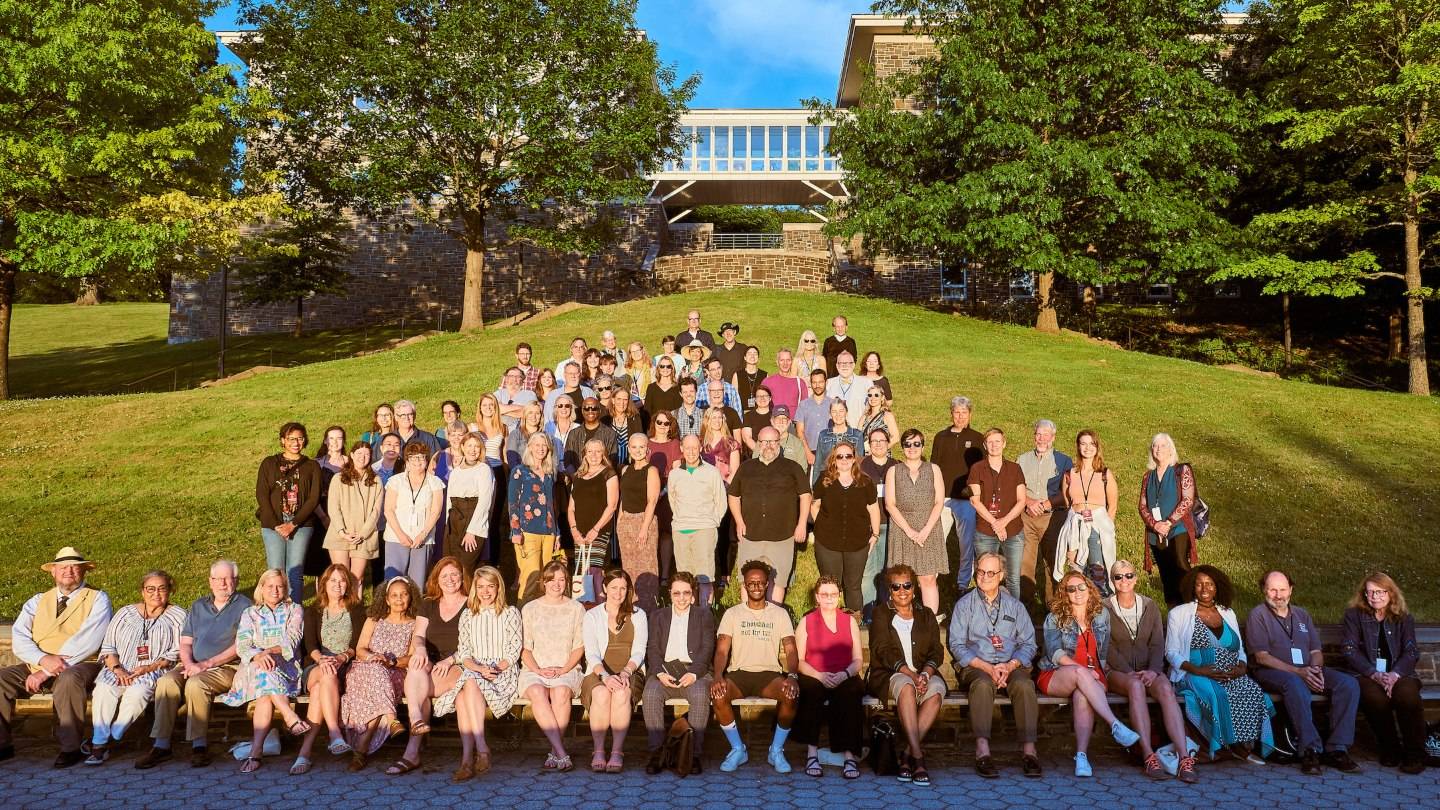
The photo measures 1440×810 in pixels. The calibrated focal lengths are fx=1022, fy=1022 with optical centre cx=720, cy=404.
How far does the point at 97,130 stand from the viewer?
20.0m

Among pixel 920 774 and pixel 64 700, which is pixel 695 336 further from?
pixel 64 700

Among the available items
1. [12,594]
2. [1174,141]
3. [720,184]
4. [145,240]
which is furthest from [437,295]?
[12,594]

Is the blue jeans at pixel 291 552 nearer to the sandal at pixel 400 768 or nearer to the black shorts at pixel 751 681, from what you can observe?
the sandal at pixel 400 768

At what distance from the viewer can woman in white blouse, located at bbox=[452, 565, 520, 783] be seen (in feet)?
23.1

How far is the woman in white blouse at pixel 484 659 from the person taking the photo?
7.04 m

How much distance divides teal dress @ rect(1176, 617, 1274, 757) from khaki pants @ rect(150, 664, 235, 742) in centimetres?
693

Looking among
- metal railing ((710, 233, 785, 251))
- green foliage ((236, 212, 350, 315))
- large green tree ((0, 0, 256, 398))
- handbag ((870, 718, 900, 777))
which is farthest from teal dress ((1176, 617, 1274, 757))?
metal railing ((710, 233, 785, 251))

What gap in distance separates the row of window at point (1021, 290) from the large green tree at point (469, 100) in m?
12.7

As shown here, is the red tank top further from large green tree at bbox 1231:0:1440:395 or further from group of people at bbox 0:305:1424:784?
large green tree at bbox 1231:0:1440:395

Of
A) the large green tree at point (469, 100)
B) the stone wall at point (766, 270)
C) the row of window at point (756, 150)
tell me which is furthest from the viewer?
the row of window at point (756, 150)

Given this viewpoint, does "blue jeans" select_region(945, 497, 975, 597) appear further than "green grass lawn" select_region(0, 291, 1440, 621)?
No

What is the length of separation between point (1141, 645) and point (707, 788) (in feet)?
11.0

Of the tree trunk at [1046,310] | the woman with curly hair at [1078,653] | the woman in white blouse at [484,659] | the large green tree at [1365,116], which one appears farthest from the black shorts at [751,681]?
the tree trunk at [1046,310]

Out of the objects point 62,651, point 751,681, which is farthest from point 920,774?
point 62,651
